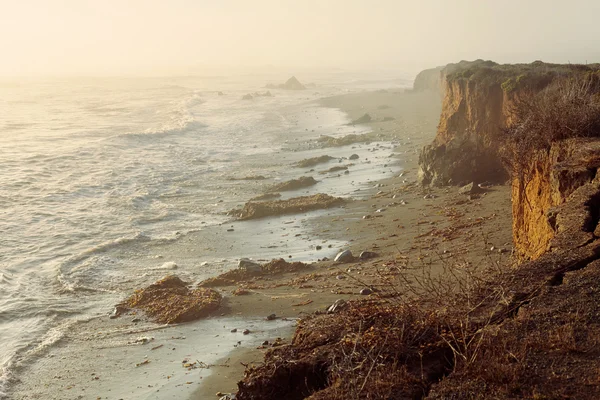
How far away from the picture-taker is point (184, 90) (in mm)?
70250

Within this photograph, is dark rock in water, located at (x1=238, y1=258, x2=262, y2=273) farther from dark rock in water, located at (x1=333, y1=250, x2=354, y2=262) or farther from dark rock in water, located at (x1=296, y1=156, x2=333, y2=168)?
dark rock in water, located at (x1=296, y1=156, x2=333, y2=168)

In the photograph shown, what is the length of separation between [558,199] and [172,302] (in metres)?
6.51

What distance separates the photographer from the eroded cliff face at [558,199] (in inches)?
256

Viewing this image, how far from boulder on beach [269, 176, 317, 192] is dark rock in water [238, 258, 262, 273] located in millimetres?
7344

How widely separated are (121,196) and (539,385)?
17.8 meters

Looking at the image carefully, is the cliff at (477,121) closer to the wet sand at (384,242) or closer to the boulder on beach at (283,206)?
the wet sand at (384,242)

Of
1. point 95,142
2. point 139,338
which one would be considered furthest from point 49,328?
point 95,142

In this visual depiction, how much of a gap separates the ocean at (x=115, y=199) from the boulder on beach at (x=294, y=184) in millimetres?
651

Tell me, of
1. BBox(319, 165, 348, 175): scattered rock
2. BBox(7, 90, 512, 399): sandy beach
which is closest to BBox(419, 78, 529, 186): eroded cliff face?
BBox(7, 90, 512, 399): sandy beach

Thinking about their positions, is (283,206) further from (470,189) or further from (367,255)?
(367,255)

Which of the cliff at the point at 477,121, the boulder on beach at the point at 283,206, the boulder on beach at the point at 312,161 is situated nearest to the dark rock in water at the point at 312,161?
the boulder on beach at the point at 312,161

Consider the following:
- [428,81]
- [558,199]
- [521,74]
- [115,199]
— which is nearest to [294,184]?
[115,199]

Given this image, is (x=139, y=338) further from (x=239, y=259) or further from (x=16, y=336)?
(x=239, y=259)

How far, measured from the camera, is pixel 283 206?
17.0m
